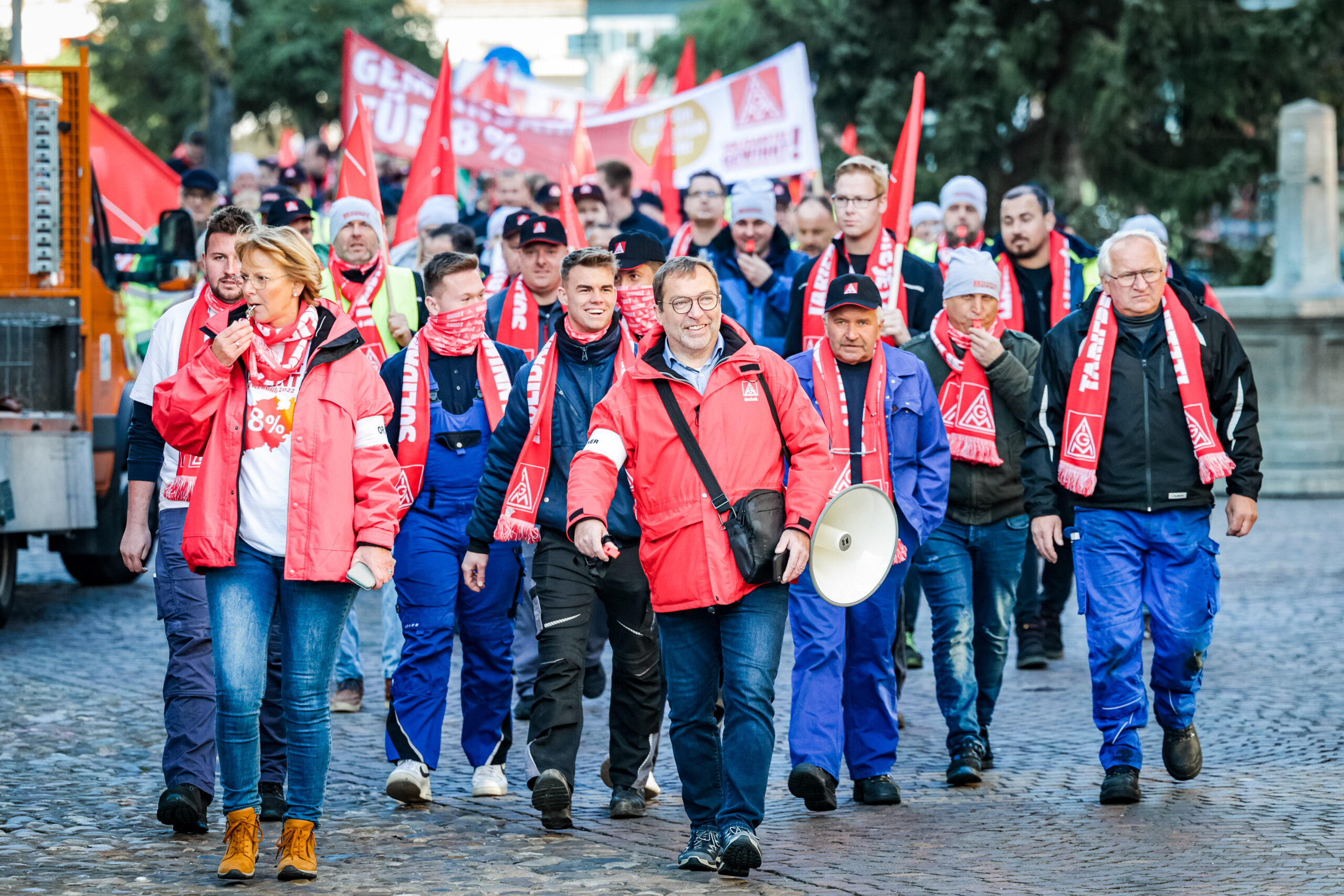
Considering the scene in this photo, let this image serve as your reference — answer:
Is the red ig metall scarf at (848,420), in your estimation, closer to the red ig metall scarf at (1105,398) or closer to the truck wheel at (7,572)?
the red ig metall scarf at (1105,398)

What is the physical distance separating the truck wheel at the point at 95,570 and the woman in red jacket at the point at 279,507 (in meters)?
7.10

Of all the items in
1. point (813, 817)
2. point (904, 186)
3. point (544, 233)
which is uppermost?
point (904, 186)

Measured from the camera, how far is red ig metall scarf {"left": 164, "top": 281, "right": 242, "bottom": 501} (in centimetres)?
613

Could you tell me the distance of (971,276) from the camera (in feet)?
24.7

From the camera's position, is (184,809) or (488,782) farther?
(488,782)

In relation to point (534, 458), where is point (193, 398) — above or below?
above

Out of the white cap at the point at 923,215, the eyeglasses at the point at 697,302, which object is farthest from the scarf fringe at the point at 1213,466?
the white cap at the point at 923,215

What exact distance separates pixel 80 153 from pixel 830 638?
5960mm

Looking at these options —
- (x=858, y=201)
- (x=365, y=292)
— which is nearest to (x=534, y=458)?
(x=365, y=292)

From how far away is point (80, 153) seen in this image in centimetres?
1032

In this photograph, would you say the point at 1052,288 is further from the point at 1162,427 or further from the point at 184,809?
the point at 184,809

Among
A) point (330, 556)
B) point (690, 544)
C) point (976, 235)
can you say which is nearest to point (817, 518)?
point (690, 544)

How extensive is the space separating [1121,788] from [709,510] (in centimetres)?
201

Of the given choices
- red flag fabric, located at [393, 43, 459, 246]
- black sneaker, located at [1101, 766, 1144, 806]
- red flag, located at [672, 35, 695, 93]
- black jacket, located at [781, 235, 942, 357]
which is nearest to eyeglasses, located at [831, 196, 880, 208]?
black jacket, located at [781, 235, 942, 357]
